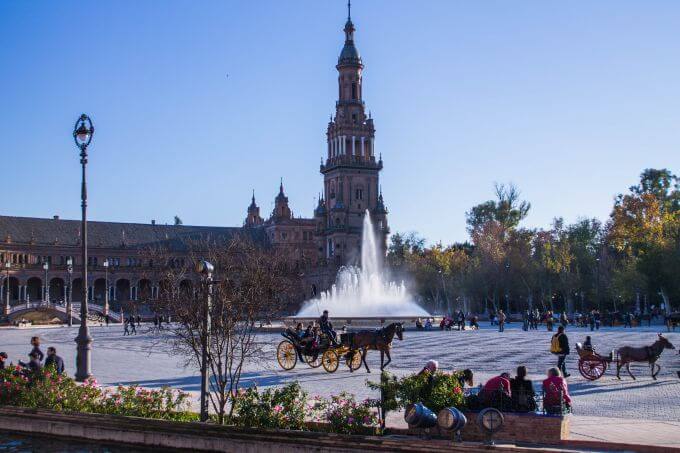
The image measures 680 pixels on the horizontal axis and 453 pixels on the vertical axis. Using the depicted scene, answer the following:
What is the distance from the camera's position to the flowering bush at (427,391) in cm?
1484

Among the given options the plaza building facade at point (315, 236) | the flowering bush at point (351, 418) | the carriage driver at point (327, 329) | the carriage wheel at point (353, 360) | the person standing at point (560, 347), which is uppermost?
the plaza building facade at point (315, 236)

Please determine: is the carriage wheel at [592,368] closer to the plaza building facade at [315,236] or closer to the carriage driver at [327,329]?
the carriage driver at [327,329]

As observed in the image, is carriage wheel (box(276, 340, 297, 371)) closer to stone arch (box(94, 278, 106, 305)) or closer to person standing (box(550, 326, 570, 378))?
person standing (box(550, 326, 570, 378))

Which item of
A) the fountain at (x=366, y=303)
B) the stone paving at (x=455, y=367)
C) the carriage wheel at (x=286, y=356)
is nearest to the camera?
the stone paving at (x=455, y=367)

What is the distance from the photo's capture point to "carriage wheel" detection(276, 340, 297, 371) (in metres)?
28.4

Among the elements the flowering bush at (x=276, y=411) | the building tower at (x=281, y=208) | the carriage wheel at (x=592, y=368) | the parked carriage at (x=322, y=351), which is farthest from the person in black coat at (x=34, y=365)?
the building tower at (x=281, y=208)

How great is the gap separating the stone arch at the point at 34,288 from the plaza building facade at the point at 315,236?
14 centimetres

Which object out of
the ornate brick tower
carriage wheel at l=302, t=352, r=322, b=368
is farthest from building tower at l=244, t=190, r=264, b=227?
carriage wheel at l=302, t=352, r=322, b=368

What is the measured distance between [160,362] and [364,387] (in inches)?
472

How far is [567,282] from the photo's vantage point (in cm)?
8744

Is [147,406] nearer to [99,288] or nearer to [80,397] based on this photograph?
[80,397]

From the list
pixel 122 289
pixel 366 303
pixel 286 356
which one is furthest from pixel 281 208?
pixel 286 356

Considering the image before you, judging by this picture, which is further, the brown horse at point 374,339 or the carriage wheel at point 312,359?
the carriage wheel at point 312,359

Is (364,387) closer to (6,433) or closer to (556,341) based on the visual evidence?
(556,341)
